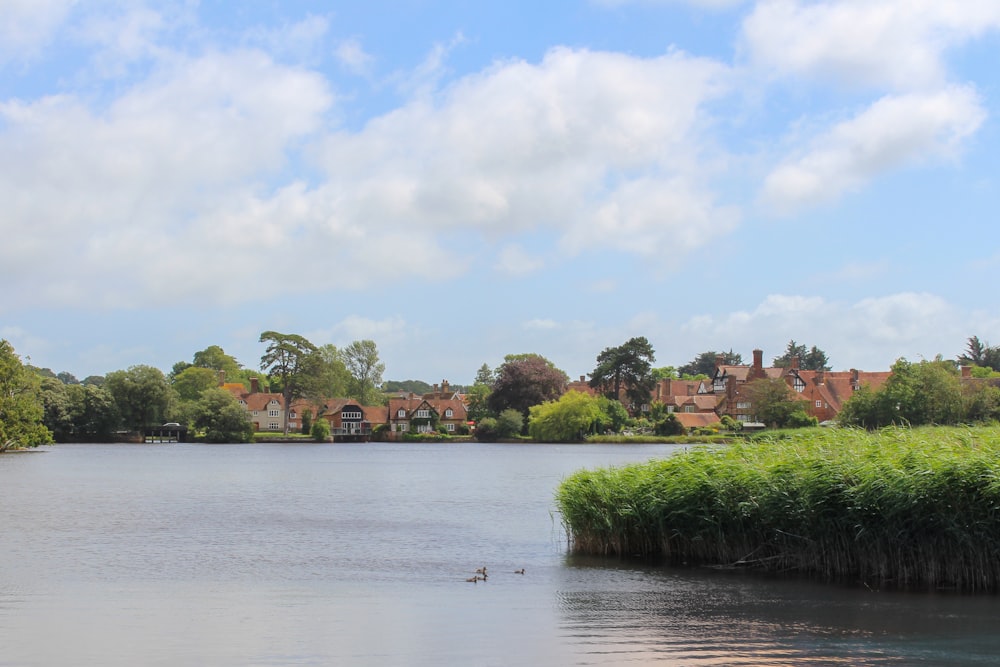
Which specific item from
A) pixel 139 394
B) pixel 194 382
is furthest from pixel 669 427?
pixel 194 382

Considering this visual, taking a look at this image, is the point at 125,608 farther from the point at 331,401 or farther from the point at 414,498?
the point at 331,401

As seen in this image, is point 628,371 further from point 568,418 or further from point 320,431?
point 320,431

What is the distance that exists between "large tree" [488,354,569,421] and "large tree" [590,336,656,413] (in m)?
5.39

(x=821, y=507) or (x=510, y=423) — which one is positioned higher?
(x=510, y=423)

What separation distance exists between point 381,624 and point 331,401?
450 feet

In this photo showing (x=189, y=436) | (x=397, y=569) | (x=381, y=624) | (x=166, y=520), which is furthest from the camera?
(x=189, y=436)

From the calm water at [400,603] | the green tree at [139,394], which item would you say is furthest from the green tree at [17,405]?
the calm water at [400,603]

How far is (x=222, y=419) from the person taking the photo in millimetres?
124438

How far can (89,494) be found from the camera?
47.3m

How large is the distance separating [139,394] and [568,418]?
54358 mm

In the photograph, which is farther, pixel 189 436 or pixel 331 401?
pixel 331 401

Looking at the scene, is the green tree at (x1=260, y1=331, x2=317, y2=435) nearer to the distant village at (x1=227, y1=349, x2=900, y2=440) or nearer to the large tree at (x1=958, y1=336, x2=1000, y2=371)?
the distant village at (x1=227, y1=349, x2=900, y2=440)

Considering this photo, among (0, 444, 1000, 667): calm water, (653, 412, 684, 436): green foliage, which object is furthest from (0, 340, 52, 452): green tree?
(653, 412, 684, 436): green foliage

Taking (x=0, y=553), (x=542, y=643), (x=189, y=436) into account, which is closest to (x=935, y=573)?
(x=542, y=643)
